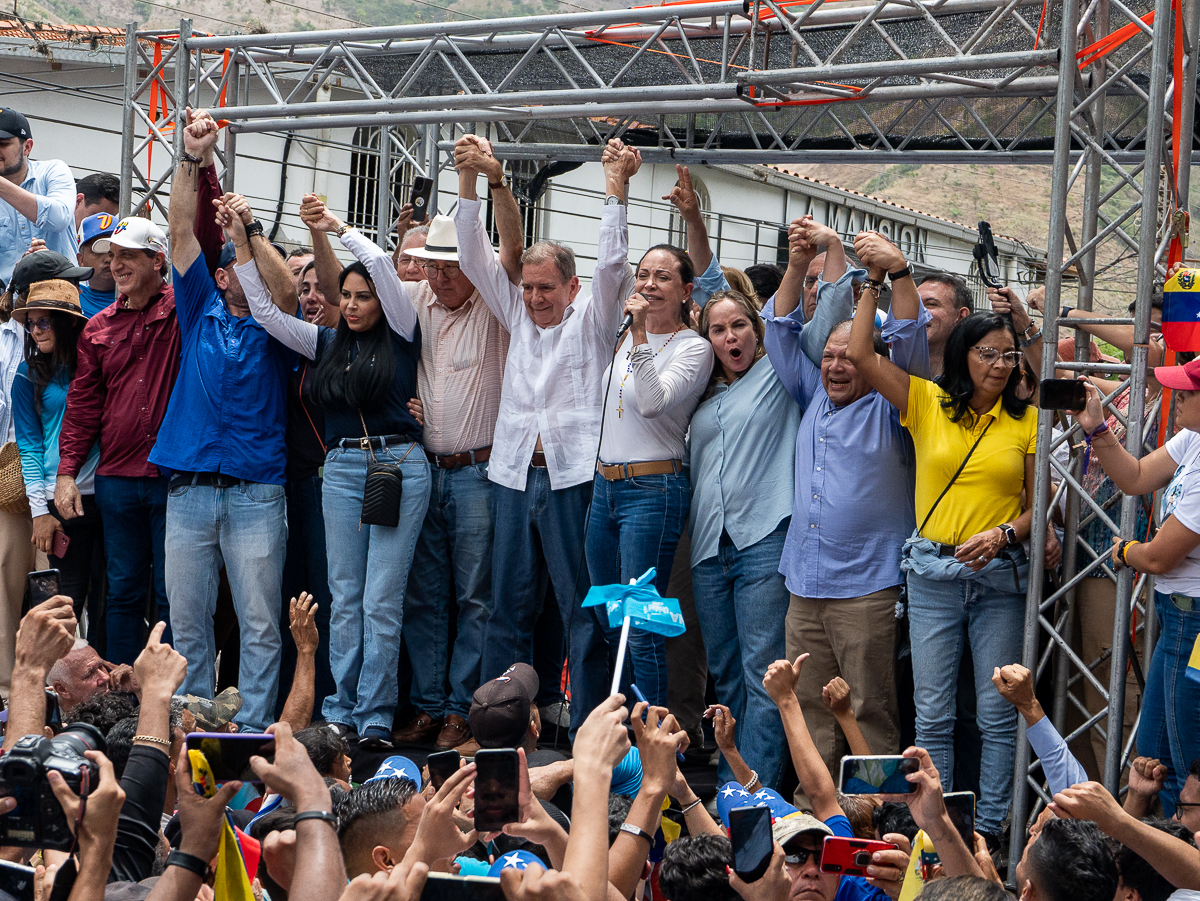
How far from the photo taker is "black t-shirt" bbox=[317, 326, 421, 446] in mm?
5172

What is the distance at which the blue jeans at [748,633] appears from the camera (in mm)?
4664

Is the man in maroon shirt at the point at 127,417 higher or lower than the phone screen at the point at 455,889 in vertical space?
higher

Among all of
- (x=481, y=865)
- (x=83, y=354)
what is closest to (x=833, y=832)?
(x=481, y=865)

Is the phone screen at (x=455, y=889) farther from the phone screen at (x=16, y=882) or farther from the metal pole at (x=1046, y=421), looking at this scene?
the metal pole at (x=1046, y=421)

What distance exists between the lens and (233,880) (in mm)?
2086

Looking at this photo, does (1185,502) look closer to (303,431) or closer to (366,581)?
(366,581)

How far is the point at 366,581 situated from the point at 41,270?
2264mm

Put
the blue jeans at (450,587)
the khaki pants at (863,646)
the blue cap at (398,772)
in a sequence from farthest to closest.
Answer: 1. the blue jeans at (450,587)
2. the khaki pants at (863,646)
3. the blue cap at (398,772)

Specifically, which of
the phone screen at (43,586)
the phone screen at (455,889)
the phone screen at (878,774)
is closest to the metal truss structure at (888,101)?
the phone screen at (878,774)

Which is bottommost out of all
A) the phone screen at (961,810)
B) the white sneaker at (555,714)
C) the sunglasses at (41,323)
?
the white sneaker at (555,714)

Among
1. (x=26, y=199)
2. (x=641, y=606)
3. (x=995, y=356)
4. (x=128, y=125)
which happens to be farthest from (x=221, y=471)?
(x=995, y=356)

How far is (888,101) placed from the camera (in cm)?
545

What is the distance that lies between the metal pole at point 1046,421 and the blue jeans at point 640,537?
4.19 feet

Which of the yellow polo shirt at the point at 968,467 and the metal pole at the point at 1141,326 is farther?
the yellow polo shirt at the point at 968,467
